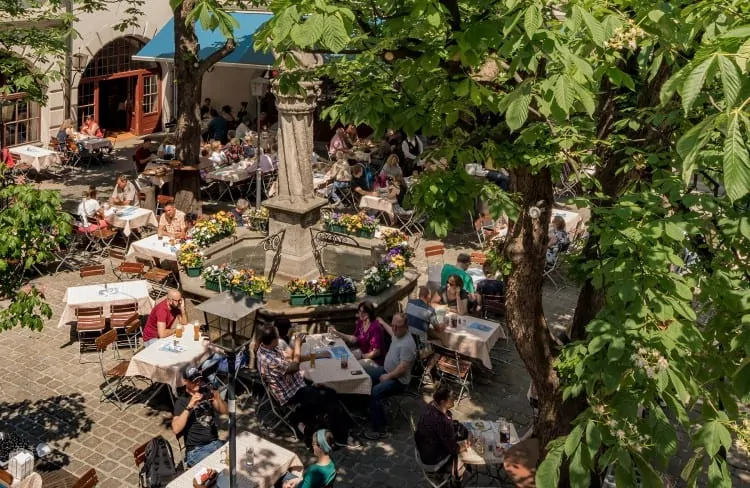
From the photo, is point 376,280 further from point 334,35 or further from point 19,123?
point 19,123

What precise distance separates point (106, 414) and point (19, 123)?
13746mm

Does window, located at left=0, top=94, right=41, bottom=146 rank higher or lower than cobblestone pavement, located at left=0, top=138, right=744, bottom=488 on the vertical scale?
higher

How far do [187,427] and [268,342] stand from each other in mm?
1452

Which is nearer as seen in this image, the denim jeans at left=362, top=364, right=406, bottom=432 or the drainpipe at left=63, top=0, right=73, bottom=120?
the denim jeans at left=362, top=364, right=406, bottom=432

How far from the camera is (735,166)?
10.9 ft

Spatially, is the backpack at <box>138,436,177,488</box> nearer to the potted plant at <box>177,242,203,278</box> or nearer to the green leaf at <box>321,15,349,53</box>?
the potted plant at <box>177,242,203,278</box>

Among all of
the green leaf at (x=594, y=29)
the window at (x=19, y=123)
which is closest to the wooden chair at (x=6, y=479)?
the green leaf at (x=594, y=29)

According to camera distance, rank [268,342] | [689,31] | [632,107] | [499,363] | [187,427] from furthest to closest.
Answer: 1. [499,363]
2. [268,342]
3. [187,427]
4. [632,107]
5. [689,31]

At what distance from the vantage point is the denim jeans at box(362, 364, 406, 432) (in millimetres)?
9734

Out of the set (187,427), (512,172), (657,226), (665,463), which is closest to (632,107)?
(512,172)

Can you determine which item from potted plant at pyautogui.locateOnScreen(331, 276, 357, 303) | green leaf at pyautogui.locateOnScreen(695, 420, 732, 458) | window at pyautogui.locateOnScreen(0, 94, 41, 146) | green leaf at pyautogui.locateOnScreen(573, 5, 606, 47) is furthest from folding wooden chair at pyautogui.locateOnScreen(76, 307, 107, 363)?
window at pyautogui.locateOnScreen(0, 94, 41, 146)

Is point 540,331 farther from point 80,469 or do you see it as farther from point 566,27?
point 80,469

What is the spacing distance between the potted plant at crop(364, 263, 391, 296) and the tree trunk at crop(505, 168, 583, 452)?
4.77 metres

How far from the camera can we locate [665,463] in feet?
15.5
